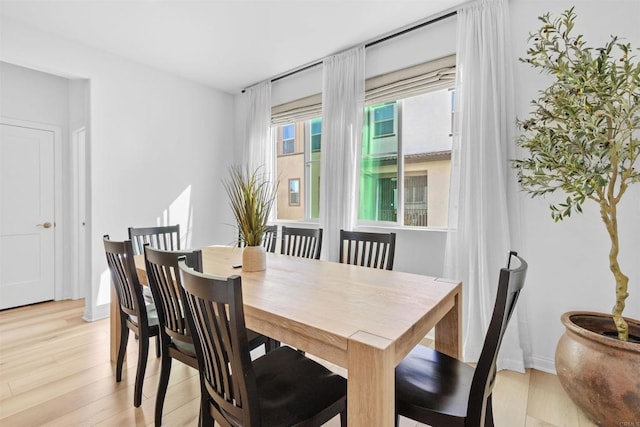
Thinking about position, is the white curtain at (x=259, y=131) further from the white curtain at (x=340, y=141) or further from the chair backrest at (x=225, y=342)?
the chair backrest at (x=225, y=342)

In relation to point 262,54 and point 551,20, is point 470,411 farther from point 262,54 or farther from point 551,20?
point 262,54

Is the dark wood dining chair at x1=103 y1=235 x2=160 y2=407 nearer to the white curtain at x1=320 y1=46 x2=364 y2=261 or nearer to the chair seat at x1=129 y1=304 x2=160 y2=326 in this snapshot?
the chair seat at x1=129 y1=304 x2=160 y2=326

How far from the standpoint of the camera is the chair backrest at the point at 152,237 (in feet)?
8.64

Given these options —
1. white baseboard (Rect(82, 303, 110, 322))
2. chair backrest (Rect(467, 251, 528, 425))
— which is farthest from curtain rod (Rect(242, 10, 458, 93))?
white baseboard (Rect(82, 303, 110, 322))

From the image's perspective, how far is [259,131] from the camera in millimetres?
4105

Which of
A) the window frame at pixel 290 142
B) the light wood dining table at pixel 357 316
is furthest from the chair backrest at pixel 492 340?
the window frame at pixel 290 142

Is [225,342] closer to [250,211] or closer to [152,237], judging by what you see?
[250,211]

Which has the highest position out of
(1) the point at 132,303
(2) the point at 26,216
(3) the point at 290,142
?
(3) the point at 290,142

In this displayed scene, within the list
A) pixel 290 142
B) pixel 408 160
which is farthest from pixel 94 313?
pixel 408 160

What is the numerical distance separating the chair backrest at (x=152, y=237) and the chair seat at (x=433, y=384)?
7.46 ft

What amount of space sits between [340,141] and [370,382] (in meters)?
2.58

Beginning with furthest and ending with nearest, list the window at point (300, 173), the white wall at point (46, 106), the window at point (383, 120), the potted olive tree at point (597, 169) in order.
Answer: the window at point (300, 173)
the white wall at point (46, 106)
the window at point (383, 120)
the potted olive tree at point (597, 169)

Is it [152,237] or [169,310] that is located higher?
[152,237]

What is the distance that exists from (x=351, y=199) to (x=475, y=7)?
183cm
